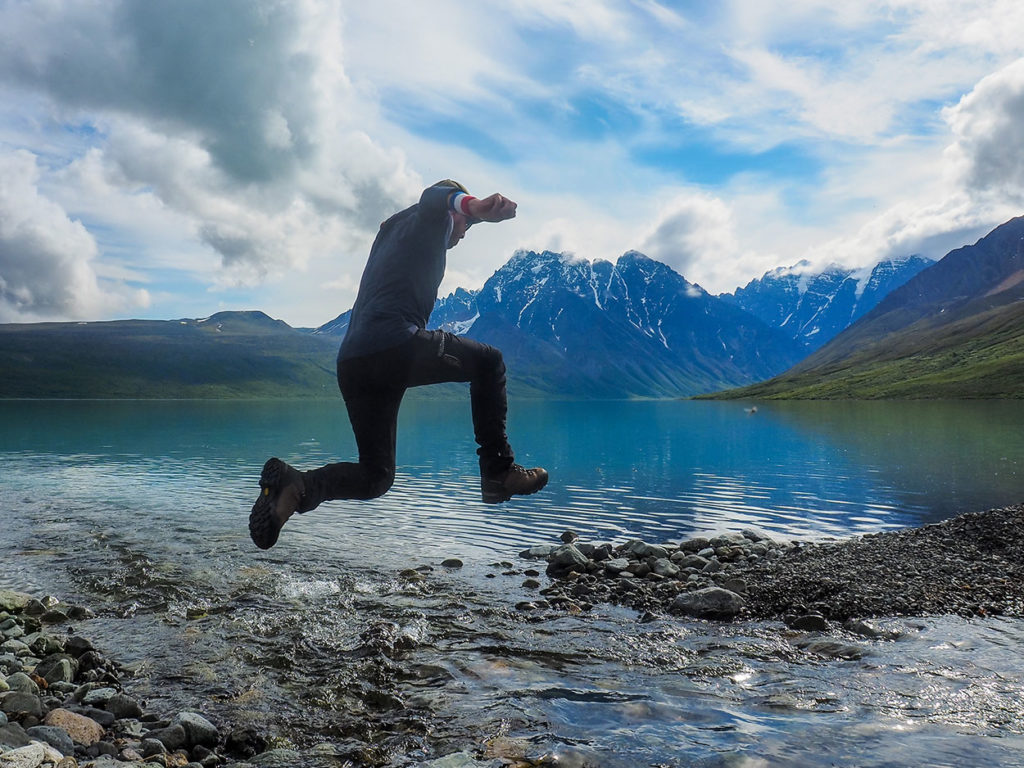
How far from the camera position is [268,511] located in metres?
6.67

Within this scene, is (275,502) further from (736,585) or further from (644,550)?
(644,550)

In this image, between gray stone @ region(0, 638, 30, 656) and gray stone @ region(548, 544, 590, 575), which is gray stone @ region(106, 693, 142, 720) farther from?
gray stone @ region(548, 544, 590, 575)

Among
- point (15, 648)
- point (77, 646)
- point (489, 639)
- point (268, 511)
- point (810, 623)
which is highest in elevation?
point (268, 511)

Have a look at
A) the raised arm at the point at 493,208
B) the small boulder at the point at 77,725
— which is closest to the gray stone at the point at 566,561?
the small boulder at the point at 77,725

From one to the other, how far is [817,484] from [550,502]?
637 inches

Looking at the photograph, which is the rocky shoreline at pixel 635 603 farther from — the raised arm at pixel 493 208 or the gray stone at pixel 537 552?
the raised arm at pixel 493 208

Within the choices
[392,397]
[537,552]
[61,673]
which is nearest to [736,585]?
[537,552]

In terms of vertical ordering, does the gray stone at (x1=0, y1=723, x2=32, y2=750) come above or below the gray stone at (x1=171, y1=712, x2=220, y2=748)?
above

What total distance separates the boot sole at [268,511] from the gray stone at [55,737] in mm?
2658

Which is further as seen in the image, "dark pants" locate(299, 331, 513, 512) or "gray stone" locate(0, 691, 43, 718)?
"gray stone" locate(0, 691, 43, 718)

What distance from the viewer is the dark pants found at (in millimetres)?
6406

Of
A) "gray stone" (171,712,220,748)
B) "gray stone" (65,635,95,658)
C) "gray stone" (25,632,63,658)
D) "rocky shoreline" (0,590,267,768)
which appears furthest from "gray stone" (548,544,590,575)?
"gray stone" (171,712,220,748)

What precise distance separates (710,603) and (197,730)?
30.5ft

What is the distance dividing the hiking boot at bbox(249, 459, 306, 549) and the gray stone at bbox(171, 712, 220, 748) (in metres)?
2.46
